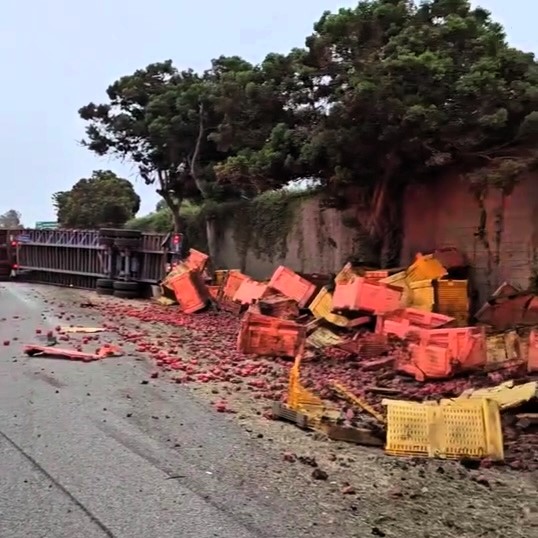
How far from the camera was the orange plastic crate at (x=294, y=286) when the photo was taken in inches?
536

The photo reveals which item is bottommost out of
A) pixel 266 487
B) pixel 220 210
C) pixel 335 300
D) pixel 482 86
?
pixel 266 487

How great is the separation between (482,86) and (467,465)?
737cm

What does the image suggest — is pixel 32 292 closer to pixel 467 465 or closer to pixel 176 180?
pixel 176 180

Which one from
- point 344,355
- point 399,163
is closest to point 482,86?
point 399,163

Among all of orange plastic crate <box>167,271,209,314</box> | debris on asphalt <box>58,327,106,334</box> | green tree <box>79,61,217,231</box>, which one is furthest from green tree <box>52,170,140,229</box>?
debris on asphalt <box>58,327,106,334</box>

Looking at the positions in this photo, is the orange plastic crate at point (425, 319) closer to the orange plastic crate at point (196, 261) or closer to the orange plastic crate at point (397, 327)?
the orange plastic crate at point (397, 327)

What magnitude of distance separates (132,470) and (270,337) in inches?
216

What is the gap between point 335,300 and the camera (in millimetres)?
12047

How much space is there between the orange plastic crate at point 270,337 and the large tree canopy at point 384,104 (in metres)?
3.78

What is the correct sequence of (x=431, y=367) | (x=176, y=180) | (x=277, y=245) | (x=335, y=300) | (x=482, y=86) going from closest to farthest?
(x=431, y=367), (x=482, y=86), (x=335, y=300), (x=277, y=245), (x=176, y=180)

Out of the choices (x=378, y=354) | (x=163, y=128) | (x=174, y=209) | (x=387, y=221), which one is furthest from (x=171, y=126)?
(x=378, y=354)

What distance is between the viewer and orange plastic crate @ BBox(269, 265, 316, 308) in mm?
13609

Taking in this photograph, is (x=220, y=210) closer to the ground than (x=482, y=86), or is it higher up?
closer to the ground

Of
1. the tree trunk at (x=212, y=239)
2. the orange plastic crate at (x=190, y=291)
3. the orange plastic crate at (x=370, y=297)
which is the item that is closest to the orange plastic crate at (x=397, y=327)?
the orange plastic crate at (x=370, y=297)
